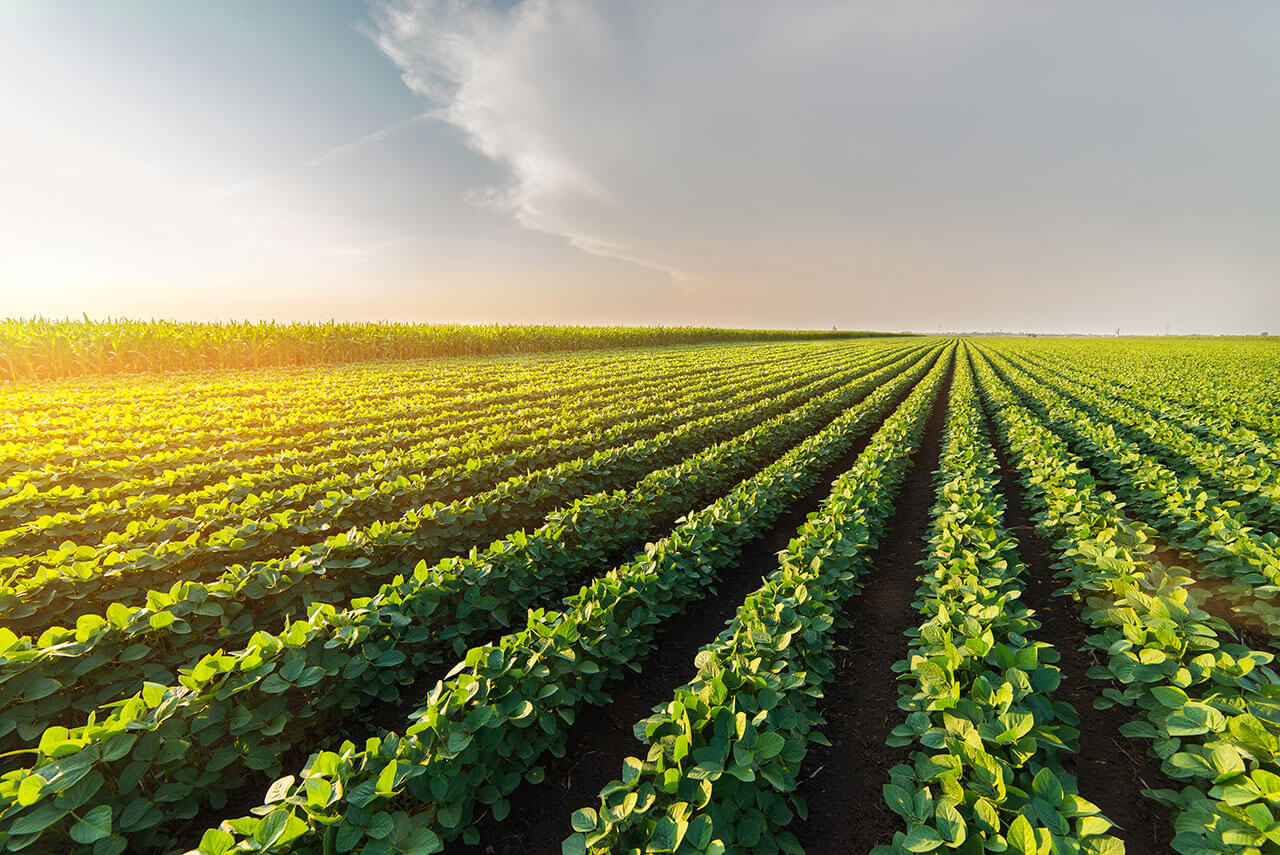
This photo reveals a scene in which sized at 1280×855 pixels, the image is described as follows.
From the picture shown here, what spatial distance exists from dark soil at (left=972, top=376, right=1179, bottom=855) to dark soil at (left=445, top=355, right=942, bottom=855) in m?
2.99

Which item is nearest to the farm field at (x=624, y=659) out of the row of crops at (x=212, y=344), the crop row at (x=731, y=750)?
the crop row at (x=731, y=750)

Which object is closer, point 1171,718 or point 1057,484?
point 1171,718

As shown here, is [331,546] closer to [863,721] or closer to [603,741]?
[603,741]

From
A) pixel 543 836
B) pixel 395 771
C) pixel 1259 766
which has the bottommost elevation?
pixel 543 836

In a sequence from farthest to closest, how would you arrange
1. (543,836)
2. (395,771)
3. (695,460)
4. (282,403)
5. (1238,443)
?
(282,403)
(1238,443)
(695,460)
(543,836)
(395,771)

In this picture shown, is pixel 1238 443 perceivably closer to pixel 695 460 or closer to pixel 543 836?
pixel 695 460

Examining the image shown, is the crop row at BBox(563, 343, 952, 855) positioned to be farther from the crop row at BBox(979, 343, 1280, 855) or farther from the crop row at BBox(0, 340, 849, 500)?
the crop row at BBox(0, 340, 849, 500)

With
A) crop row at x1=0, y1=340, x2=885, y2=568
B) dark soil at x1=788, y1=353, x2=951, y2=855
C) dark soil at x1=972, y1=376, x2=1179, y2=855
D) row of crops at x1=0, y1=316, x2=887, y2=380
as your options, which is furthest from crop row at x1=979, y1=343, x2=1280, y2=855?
row of crops at x1=0, y1=316, x2=887, y2=380

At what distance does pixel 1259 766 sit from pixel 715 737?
2954mm

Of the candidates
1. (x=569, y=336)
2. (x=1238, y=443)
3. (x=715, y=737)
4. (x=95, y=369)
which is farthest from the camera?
(x=569, y=336)

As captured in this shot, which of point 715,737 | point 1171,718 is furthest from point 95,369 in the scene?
point 1171,718

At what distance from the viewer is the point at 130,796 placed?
8.91 feet

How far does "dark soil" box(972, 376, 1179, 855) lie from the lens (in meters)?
3.09

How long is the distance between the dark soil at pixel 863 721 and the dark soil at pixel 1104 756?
3.92ft
